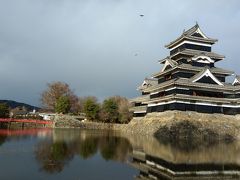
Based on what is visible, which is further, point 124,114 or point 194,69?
point 124,114

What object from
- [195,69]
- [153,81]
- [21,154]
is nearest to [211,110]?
[195,69]

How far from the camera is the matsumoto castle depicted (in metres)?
44.3

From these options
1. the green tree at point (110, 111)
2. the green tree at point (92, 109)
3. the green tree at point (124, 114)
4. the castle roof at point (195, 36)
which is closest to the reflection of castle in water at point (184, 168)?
the castle roof at point (195, 36)

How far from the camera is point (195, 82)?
146 ft

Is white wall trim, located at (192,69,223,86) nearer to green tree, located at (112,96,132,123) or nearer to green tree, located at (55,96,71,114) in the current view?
green tree, located at (112,96,132,123)

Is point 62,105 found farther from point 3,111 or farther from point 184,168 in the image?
point 184,168

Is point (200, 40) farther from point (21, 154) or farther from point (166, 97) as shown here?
point (21, 154)

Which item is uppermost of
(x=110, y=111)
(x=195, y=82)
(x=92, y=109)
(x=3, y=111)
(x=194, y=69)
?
(x=194, y=69)

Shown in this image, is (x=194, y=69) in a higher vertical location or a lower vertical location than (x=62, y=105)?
higher

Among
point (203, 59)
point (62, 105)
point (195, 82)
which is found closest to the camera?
point (195, 82)

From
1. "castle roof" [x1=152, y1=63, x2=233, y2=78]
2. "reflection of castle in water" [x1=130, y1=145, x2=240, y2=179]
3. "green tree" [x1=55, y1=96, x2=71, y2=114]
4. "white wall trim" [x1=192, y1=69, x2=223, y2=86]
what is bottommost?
"reflection of castle in water" [x1=130, y1=145, x2=240, y2=179]

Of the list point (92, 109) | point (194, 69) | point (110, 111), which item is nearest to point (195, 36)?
point (194, 69)

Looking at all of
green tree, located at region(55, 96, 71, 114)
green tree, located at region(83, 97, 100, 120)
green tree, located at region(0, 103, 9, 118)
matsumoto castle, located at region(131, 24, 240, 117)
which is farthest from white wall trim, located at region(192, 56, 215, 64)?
green tree, located at region(0, 103, 9, 118)

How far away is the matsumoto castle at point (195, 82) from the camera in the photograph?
4434 cm
